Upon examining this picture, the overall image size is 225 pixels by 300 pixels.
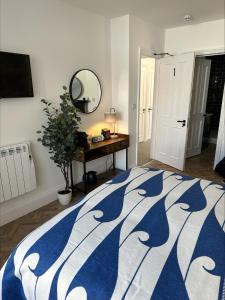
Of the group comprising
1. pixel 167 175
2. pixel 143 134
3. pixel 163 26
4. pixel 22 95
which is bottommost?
pixel 143 134

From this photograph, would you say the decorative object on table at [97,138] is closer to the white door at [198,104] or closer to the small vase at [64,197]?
the small vase at [64,197]

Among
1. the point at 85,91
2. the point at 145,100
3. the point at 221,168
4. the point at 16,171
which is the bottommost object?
the point at 221,168

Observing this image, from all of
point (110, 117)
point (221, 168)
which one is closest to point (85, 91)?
point (110, 117)

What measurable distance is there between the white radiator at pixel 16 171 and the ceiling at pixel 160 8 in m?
2.03

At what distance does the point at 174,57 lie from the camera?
375 centimetres

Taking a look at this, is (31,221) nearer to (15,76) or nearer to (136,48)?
(15,76)

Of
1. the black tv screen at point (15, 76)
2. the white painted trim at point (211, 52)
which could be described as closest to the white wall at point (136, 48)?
the white painted trim at point (211, 52)

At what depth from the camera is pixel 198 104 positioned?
4.60 metres

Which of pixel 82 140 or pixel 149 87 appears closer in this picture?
pixel 82 140

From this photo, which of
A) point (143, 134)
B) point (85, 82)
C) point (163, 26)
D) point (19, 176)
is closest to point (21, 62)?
point (85, 82)

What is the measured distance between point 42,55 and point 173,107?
243 cm

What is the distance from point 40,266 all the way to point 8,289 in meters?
0.25

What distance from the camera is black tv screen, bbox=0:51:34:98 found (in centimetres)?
223

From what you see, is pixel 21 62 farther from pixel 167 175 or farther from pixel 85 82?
pixel 167 175
